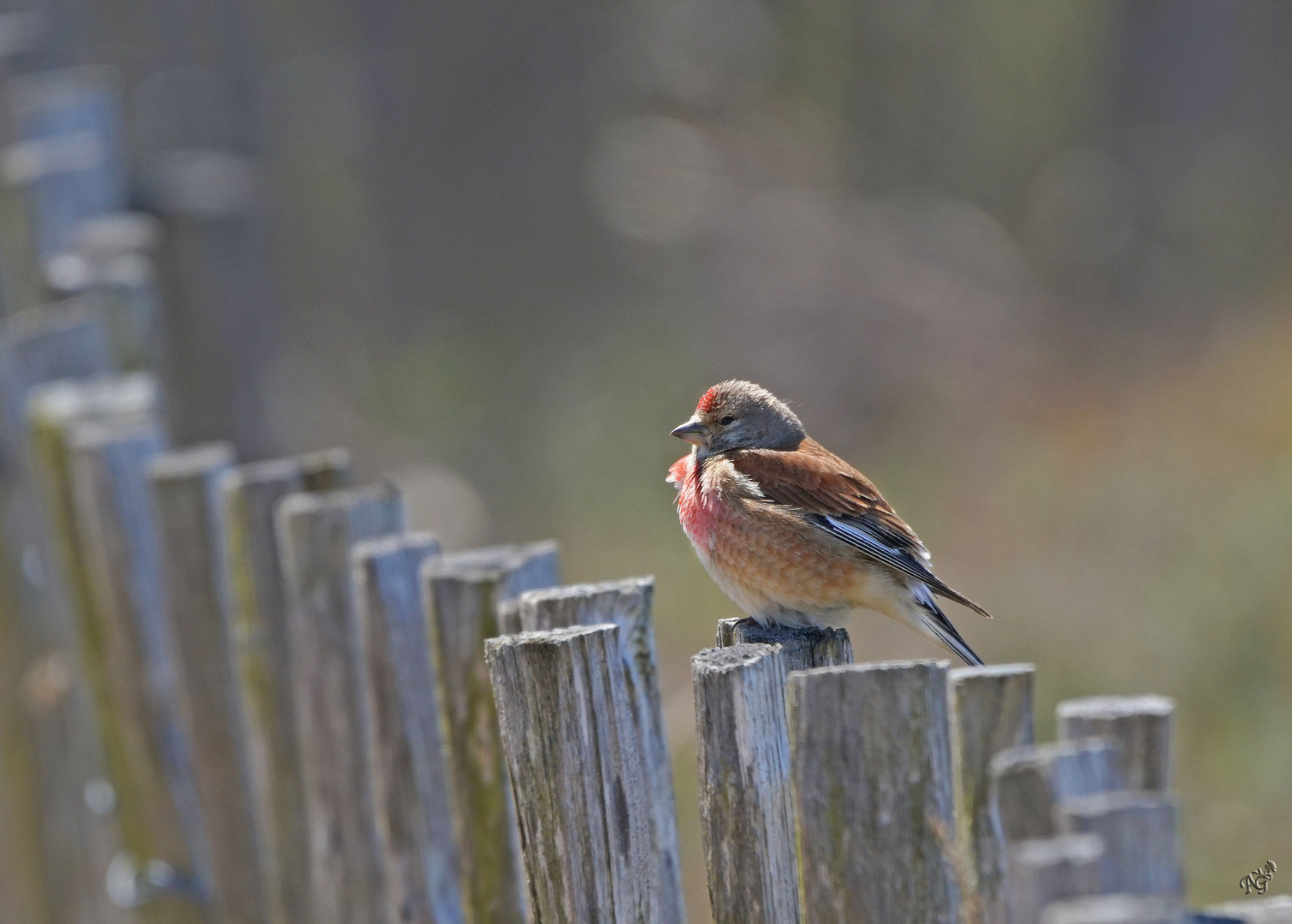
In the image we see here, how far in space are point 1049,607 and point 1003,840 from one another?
541 cm

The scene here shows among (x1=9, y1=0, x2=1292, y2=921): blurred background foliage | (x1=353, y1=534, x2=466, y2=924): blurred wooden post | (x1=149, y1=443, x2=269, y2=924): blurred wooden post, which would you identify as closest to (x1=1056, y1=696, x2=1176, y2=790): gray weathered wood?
(x1=353, y1=534, x2=466, y2=924): blurred wooden post

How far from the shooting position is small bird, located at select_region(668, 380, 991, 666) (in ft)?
11.6

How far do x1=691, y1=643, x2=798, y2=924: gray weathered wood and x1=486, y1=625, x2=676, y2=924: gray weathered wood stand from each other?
0.40ft

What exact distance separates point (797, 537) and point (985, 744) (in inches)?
64.7

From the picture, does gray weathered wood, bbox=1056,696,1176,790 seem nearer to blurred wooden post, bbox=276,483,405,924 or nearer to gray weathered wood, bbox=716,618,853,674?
gray weathered wood, bbox=716,618,853,674

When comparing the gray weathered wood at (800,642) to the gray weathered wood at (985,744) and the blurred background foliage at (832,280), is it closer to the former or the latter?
the gray weathered wood at (985,744)

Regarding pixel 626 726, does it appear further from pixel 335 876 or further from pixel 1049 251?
pixel 1049 251

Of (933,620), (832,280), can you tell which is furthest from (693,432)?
(832,280)

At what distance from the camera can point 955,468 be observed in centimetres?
904

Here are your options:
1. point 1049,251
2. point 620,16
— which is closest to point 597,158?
point 620,16

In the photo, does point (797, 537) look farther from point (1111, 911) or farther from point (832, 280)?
point (832, 280)

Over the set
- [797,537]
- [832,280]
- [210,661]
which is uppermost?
[832,280]

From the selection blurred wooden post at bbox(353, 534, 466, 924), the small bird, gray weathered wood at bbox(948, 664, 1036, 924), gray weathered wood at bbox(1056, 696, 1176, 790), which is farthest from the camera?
the small bird

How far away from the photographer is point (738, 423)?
13.0 feet
